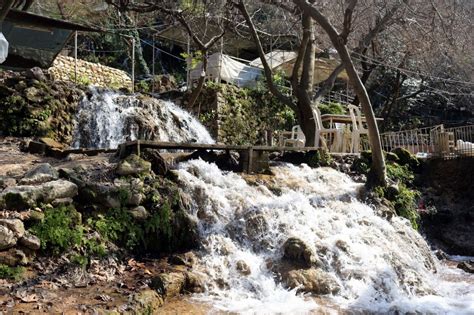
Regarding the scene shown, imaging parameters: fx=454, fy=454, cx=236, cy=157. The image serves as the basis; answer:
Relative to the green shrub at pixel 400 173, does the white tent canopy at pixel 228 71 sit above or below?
above

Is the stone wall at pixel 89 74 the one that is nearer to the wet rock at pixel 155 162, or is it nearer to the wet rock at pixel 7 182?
the wet rock at pixel 155 162

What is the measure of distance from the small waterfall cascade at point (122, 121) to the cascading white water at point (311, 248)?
403cm

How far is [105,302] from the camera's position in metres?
3.99

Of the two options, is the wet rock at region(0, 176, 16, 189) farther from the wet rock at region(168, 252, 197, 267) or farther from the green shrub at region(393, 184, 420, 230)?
the green shrub at region(393, 184, 420, 230)

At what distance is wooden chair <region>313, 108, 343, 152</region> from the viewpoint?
10.8 metres

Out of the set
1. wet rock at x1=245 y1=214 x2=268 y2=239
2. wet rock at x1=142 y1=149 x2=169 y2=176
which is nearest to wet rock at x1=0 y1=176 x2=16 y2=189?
wet rock at x1=142 y1=149 x2=169 y2=176

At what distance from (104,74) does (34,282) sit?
42.1 ft

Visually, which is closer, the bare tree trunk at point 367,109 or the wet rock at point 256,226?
the wet rock at point 256,226

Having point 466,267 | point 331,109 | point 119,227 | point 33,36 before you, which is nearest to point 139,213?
point 119,227

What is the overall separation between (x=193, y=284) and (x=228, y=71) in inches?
448

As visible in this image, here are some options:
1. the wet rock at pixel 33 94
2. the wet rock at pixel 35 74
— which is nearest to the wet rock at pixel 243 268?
the wet rock at pixel 33 94

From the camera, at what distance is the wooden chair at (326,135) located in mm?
10812

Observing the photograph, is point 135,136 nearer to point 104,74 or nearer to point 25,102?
point 25,102

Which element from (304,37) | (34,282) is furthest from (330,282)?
(304,37)
